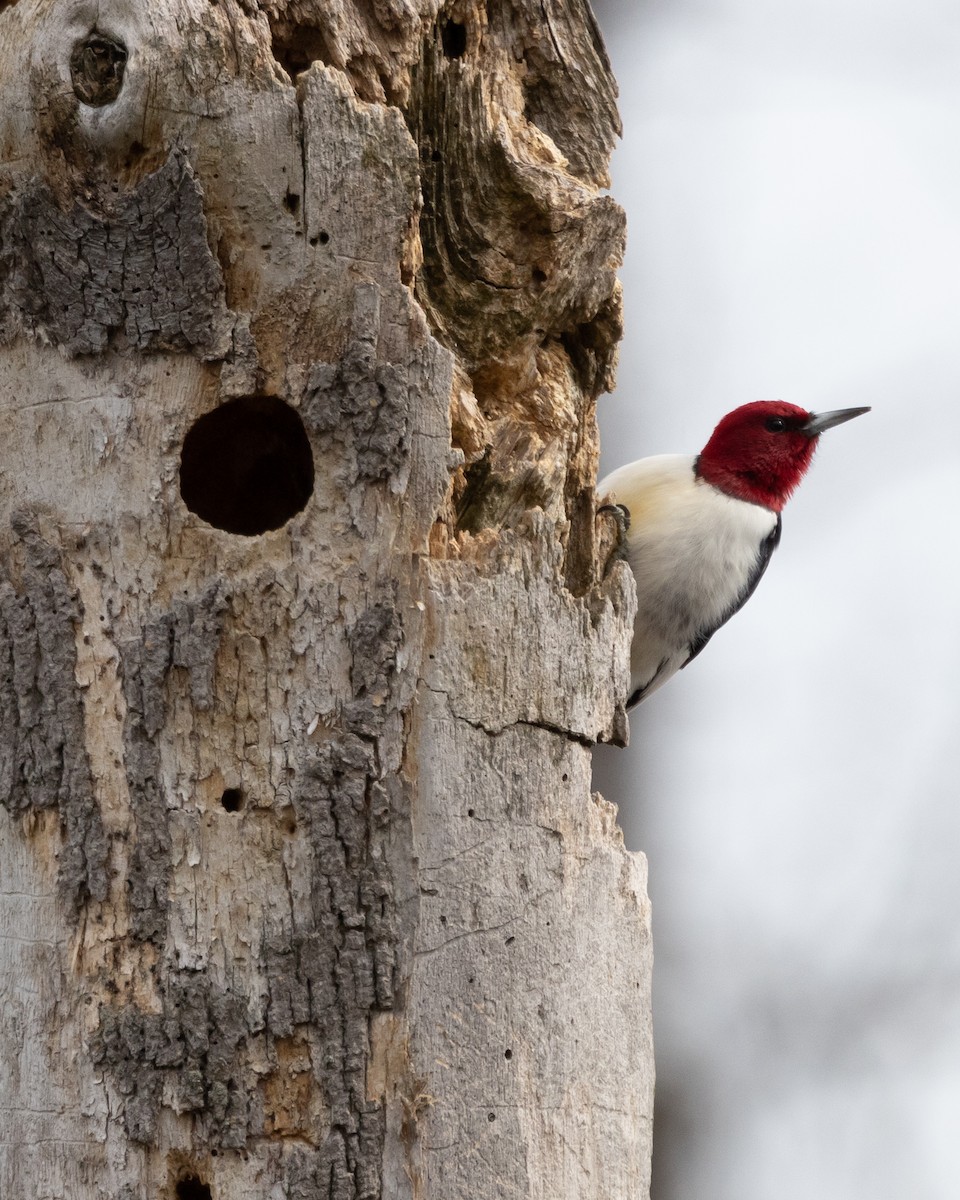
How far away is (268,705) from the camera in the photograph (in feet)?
6.57

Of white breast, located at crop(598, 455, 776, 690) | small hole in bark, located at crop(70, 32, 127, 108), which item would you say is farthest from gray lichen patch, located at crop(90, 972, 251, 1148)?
white breast, located at crop(598, 455, 776, 690)

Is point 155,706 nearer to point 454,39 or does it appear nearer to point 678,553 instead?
point 454,39

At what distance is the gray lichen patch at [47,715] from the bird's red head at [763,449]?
2.40 metres

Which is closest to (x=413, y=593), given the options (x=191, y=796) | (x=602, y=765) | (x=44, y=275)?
(x=191, y=796)

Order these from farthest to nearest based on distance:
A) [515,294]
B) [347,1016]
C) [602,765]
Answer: [602,765] → [515,294] → [347,1016]

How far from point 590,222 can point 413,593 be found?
0.90m

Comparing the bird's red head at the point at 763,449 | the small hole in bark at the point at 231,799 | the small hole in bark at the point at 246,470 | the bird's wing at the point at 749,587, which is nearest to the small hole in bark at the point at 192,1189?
the small hole in bark at the point at 231,799

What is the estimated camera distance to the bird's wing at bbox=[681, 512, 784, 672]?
4105 mm

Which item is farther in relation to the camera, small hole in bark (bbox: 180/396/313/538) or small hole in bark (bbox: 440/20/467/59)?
small hole in bark (bbox: 440/20/467/59)

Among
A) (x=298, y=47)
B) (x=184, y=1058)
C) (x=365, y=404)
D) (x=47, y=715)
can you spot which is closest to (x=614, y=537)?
(x=365, y=404)

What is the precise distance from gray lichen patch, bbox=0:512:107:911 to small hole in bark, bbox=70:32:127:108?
0.66 m

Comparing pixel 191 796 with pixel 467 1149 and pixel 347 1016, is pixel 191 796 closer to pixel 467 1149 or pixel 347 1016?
pixel 347 1016

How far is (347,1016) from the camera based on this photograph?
1912 mm

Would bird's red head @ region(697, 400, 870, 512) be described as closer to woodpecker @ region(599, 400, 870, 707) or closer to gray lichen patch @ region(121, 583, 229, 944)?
woodpecker @ region(599, 400, 870, 707)
